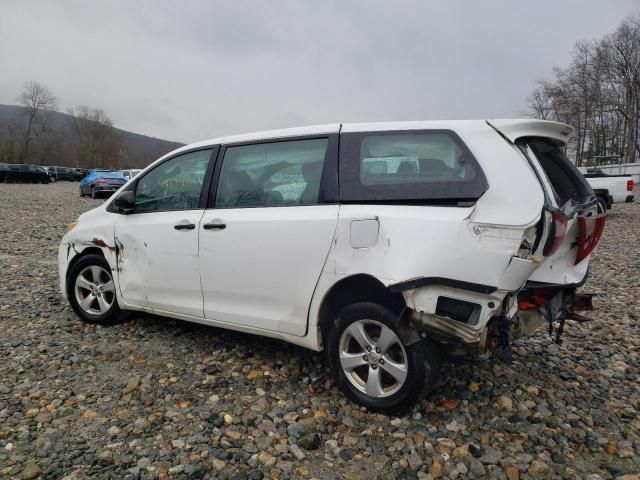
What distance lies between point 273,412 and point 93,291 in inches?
97.6

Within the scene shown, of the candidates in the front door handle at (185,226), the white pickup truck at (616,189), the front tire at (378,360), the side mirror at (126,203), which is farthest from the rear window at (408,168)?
the white pickup truck at (616,189)

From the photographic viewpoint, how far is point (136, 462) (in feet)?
7.77

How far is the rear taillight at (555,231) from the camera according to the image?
2.35 metres

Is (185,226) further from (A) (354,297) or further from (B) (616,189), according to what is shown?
(B) (616,189)

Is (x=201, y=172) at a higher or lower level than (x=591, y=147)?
lower

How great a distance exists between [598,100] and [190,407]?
5674 cm

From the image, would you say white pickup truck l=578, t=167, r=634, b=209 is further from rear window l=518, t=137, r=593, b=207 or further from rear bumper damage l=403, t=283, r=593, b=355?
rear bumper damage l=403, t=283, r=593, b=355

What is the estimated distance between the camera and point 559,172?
280 centimetres

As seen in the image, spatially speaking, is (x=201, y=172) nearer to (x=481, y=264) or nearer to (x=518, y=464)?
(x=481, y=264)

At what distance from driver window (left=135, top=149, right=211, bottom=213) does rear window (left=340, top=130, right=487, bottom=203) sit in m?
1.35

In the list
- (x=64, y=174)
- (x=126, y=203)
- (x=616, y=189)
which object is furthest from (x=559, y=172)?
(x=64, y=174)

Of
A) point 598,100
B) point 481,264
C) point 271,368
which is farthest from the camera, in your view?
point 598,100

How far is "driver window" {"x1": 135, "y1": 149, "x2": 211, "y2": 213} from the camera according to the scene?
365cm

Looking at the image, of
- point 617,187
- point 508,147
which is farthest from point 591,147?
point 508,147
